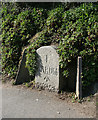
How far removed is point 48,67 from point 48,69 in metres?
0.07

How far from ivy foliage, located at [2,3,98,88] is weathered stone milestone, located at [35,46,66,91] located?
20 cm

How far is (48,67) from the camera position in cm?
519

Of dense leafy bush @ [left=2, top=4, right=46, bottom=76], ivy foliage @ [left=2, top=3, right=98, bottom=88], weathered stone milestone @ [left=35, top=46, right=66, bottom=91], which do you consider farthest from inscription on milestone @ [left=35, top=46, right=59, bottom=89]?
dense leafy bush @ [left=2, top=4, right=46, bottom=76]

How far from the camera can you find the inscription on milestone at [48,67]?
16.3ft

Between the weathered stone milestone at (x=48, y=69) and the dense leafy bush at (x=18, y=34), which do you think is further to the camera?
the dense leafy bush at (x=18, y=34)

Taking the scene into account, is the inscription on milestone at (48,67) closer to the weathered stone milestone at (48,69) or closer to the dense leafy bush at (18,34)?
the weathered stone milestone at (48,69)

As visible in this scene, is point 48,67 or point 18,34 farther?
point 18,34

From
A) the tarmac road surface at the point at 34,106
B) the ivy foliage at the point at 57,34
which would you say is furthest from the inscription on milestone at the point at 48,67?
the tarmac road surface at the point at 34,106

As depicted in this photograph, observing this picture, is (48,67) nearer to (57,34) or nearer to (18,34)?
(57,34)

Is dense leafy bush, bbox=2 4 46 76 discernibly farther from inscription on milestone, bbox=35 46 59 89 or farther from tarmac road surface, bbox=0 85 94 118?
tarmac road surface, bbox=0 85 94 118

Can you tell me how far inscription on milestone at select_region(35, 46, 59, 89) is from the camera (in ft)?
16.3

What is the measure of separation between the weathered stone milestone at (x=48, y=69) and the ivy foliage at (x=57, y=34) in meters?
0.20

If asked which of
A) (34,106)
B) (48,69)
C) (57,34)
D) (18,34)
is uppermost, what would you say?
(18,34)

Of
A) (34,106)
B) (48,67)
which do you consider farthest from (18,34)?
(34,106)
